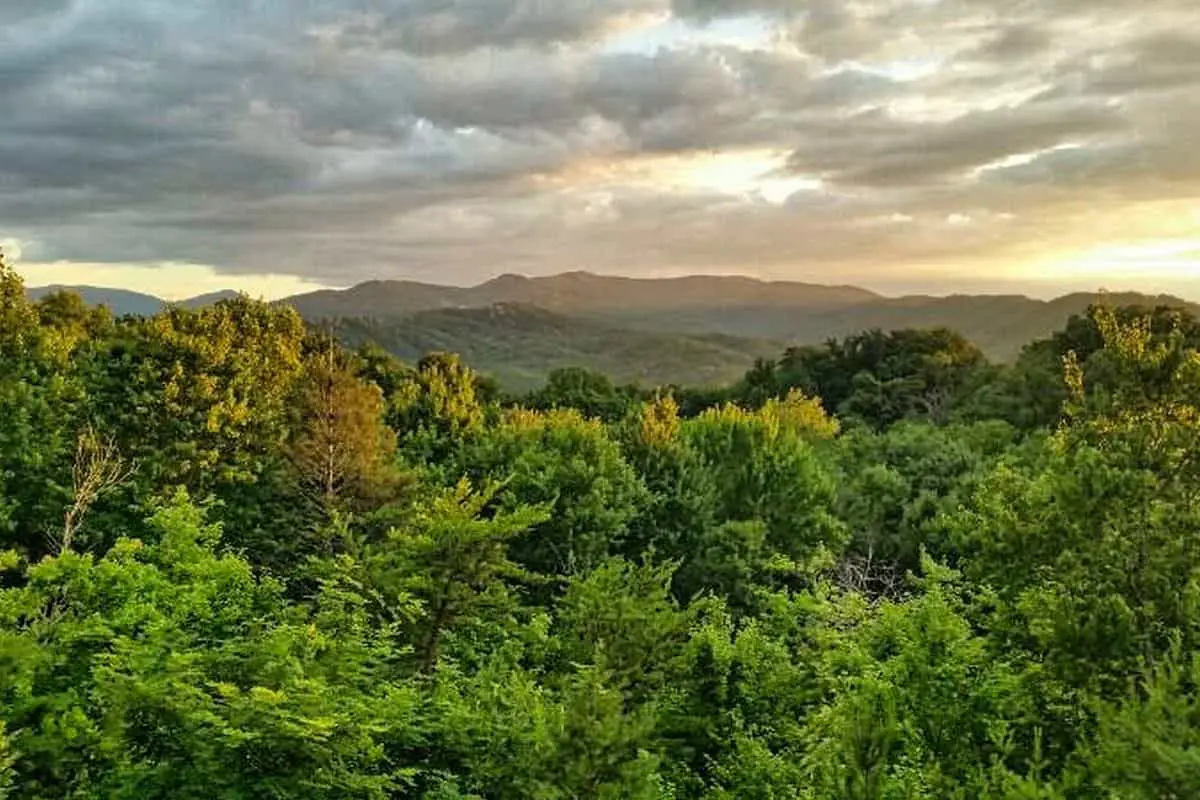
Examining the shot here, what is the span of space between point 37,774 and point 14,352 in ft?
66.6

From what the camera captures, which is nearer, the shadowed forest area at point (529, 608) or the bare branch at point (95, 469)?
the shadowed forest area at point (529, 608)

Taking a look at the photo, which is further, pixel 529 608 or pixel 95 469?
pixel 529 608

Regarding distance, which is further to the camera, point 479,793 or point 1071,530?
point 479,793

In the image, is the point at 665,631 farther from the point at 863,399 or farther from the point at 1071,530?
the point at 863,399

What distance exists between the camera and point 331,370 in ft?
110

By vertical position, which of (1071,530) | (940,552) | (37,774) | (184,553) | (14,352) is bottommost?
(940,552)

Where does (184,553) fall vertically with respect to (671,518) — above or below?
above

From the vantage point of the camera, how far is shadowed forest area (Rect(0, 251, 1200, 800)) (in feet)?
40.5

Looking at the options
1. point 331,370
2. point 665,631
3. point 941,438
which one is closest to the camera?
point 665,631

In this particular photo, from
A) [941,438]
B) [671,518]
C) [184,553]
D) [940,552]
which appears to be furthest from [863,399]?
[184,553]

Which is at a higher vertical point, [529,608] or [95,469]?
[95,469]

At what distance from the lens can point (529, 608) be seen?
24.1 m

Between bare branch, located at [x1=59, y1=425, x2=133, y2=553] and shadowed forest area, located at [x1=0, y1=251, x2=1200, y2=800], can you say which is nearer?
shadowed forest area, located at [x1=0, y1=251, x2=1200, y2=800]

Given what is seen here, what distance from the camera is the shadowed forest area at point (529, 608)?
12359 mm
